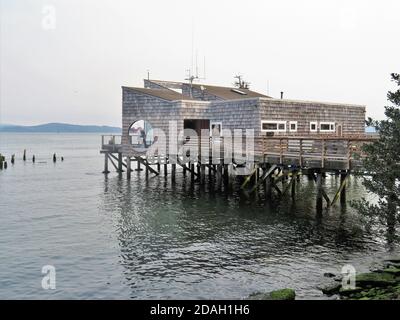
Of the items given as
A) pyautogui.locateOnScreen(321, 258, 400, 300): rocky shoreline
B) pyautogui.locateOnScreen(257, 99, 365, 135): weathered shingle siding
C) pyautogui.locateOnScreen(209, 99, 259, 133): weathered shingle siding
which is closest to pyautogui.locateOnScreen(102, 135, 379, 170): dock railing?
pyautogui.locateOnScreen(209, 99, 259, 133): weathered shingle siding

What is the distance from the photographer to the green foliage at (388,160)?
449 inches

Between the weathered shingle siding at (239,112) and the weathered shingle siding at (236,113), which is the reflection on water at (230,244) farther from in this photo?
the weathered shingle siding at (239,112)

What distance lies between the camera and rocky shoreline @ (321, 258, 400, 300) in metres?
10.1

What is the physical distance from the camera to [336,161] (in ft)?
61.9

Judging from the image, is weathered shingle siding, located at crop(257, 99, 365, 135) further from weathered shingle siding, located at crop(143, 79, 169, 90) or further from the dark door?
weathered shingle siding, located at crop(143, 79, 169, 90)

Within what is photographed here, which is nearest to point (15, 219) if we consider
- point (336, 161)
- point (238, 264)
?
point (238, 264)

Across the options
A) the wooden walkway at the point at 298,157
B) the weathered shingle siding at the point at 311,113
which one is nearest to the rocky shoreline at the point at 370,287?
the wooden walkway at the point at 298,157

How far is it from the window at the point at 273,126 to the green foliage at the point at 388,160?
16.1 m

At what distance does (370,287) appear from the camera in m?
10.9

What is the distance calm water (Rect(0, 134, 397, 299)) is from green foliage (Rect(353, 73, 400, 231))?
2.21 metres
